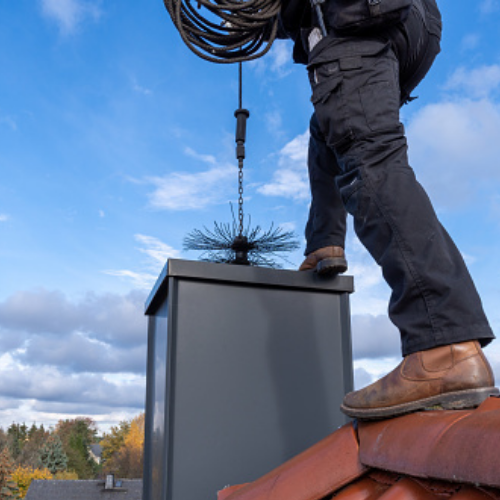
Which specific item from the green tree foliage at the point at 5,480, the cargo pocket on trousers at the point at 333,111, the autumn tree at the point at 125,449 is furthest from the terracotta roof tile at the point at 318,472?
the autumn tree at the point at 125,449

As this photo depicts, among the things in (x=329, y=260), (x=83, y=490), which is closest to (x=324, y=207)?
(x=329, y=260)

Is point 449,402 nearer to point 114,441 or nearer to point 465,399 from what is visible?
point 465,399

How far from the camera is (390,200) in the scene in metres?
1.35

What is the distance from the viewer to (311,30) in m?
1.73

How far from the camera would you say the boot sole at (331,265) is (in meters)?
2.14

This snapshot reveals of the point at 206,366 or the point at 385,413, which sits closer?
the point at 385,413

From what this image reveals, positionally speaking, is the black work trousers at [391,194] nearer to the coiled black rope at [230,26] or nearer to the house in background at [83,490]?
the coiled black rope at [230,26]

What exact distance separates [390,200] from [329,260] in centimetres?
80

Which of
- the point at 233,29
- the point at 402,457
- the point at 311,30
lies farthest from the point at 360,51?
the point at 402,457

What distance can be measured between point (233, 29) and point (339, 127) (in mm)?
992

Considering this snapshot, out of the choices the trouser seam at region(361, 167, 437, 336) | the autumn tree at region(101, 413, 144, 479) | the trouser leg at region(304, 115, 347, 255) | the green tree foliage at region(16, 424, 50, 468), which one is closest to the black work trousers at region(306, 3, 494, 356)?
the trouser seam at region(361, 167, 437, 336)

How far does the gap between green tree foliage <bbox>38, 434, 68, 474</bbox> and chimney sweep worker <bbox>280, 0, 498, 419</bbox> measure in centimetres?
5663

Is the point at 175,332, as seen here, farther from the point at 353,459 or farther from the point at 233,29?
the point at 233,29

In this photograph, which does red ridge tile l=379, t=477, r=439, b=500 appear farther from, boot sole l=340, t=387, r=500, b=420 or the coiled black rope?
the coiled black rope
